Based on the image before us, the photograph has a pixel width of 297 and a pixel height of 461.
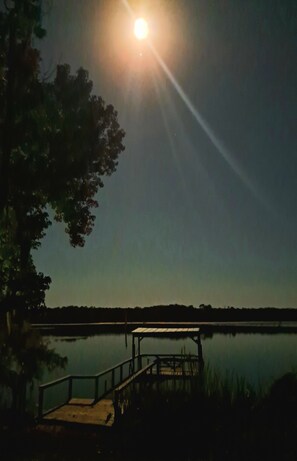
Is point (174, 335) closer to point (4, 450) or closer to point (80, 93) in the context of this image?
point (4, 450)

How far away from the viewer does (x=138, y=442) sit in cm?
1001

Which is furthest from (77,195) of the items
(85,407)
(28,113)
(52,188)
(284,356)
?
(284,356)

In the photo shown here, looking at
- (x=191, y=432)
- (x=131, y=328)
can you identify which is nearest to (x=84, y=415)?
(x=191, y=432)

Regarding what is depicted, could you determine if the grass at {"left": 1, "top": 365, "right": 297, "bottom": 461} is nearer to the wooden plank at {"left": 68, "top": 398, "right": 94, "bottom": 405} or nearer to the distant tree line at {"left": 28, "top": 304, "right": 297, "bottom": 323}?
the wooden plank at {"left": 68, "top": 398, "right": 94, "bottom": 405}

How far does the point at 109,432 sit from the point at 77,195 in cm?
1071

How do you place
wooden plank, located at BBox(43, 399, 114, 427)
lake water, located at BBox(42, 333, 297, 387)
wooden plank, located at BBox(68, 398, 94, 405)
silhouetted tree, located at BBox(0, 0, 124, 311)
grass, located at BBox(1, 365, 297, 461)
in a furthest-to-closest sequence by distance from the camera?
lake water, located at BBox(42, 333, 297, 387) < wooden plank, located at BBox(68, 398, 94, 405) < wooden plank, located at BBox(43, 399, 114, 427) < grass, located at BBox(1, 365, 297, 461) < silhouetted tree, located at BBox(0, 0, 124, 311)

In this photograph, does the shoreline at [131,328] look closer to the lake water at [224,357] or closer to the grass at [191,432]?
the lake water at [224,357]

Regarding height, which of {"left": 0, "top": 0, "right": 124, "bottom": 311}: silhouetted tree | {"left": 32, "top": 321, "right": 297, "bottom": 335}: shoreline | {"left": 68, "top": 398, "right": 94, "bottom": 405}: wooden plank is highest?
{"left": 0, "top": 0, "right": 124, "bottom": 311}: silhouetted tree

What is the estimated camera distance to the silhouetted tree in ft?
16.7

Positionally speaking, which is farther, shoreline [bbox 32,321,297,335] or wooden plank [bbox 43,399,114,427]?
shoreline [bbox 32,321,297,335]

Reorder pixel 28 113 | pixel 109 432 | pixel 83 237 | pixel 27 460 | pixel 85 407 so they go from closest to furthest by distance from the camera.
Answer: pixel 28 113 → pixel 27 460 → pixel 109 432 → pixel 85 407 → pixel 83 237

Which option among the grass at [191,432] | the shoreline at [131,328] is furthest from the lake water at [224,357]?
the grass at [191,432]

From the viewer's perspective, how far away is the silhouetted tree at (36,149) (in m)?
5.08

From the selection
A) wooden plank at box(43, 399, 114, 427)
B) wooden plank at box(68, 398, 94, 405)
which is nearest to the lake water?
wooden plank at box(68, 398, 94, 405)
